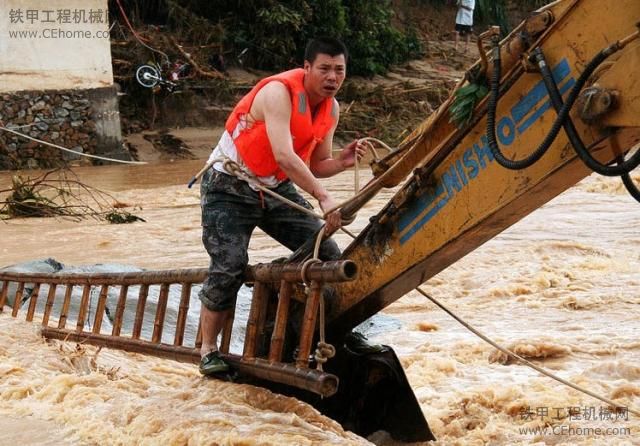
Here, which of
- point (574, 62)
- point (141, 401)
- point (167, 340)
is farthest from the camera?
point (167, 340)

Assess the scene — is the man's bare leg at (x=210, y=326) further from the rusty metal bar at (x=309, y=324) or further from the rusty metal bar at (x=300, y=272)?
the rusty metal bar at (x=309, y=324)

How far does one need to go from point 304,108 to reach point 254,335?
3.54 ft

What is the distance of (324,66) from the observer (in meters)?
4.26

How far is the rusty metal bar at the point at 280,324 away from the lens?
14.0 feet

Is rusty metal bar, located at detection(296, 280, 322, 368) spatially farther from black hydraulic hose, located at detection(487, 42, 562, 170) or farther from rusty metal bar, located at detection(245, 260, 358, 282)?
black hydraulic hose, located at detection(487, 42, 562, 170)

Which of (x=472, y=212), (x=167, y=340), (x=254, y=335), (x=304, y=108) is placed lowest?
(x=167, y=340)

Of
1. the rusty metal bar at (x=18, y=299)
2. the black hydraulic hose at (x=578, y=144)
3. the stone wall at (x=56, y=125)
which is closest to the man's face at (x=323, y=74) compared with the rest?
the black hydraulic hose at (x=578, y=144)

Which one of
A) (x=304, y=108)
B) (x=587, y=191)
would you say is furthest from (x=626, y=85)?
(x=587, y=191)

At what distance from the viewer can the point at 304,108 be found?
432cm

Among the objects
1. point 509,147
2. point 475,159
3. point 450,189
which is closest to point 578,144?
point 509,147

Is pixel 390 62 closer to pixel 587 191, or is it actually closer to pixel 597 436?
pixel 587 191

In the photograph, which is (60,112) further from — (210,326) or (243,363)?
(243,363)

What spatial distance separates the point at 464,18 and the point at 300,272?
21528mm

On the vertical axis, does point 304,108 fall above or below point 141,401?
above
